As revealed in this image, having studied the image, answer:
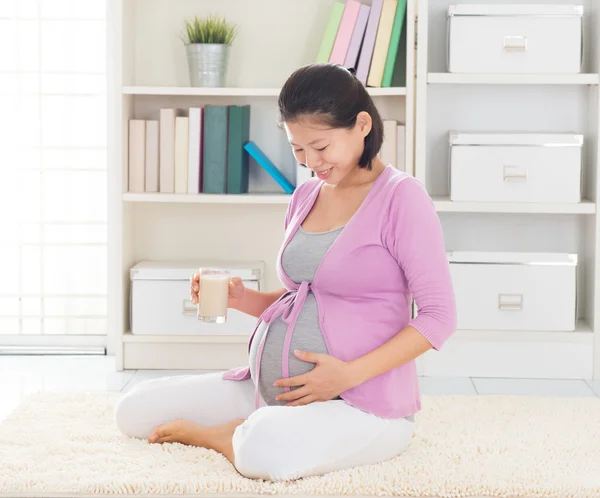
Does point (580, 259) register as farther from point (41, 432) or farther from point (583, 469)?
point (41, 432)

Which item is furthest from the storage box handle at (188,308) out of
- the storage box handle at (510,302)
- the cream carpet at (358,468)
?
the storage box handle at (510,302)

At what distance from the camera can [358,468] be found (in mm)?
1956

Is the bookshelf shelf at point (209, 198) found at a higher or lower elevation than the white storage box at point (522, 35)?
lower

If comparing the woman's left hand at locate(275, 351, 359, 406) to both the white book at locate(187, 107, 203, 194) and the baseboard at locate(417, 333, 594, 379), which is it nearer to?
the baseboard at locate(417, 333, 594, 379)

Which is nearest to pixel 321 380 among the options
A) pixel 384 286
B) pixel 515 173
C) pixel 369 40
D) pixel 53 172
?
pixel 384 286

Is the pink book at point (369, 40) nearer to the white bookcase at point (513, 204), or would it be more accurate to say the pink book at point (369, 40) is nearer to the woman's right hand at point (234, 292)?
the white bookcase at point (513, 204)

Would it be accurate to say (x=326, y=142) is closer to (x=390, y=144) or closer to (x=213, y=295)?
(x=213, y=295)

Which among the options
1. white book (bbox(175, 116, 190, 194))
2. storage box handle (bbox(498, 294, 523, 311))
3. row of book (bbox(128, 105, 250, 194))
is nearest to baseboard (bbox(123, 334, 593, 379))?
storage box handle (bbox(498, 294, 523, 311))

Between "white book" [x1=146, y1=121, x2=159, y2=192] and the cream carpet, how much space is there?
0.88 metres

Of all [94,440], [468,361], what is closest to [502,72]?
[468,361]

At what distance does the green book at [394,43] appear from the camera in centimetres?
305

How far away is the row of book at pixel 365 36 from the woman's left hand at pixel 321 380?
138 cm

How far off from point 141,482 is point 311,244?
59cm

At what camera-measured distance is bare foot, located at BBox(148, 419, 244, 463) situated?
2072mm
